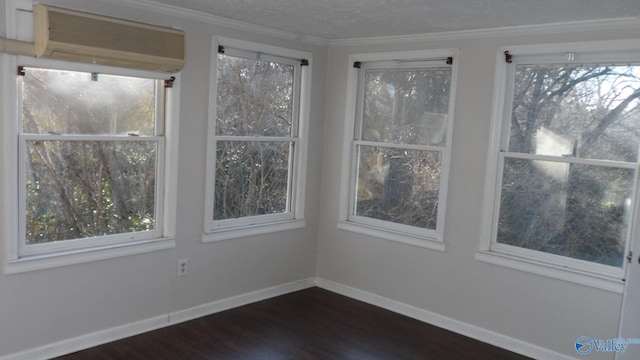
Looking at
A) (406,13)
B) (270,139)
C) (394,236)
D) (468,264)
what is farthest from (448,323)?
(406,13)

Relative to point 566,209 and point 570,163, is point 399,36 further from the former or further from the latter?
point 566,209

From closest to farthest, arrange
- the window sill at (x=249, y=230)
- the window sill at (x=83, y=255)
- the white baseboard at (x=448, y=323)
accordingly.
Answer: the window sill at (x=83, y=255) < the white baseboard at (x=448, y=323) < the window sill at (x=249, y=230)

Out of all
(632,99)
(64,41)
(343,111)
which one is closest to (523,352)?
(632,99)

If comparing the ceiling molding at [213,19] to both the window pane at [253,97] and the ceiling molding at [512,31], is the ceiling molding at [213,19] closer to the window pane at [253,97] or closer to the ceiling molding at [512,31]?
the window pane at [253,97]

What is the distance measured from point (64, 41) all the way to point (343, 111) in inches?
94.5

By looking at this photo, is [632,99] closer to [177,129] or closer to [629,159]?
[629,159]

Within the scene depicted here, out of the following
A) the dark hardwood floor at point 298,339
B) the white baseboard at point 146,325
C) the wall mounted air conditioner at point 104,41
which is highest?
the wall mounted air conditioner at point 104,41

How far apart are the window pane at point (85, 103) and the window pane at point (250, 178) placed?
69cm

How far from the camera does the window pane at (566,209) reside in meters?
3.39

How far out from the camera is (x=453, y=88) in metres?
4.00

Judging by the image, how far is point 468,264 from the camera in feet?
13.0

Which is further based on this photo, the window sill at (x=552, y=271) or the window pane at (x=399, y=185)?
the window pane at (x=399, y=185)

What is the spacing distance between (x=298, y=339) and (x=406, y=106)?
2014 mm

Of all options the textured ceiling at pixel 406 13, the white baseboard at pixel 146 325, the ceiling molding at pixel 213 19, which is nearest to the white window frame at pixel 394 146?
the textured ceiling at pixel 406 13
